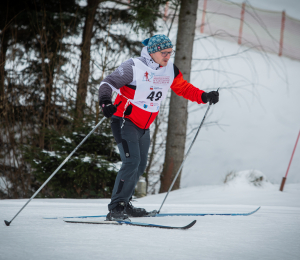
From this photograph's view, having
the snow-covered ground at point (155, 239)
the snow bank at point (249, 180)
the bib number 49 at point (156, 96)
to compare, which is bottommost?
the snow bank at point (249, 180)

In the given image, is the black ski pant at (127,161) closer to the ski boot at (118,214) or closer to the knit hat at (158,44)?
the ski boot at (118,214)

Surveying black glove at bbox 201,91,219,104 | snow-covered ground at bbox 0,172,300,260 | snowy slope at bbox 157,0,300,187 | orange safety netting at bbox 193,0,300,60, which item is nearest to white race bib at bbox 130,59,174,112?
black glove at bbox 201,91,219,104

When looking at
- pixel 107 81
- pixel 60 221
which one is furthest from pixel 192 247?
pixel 107 81

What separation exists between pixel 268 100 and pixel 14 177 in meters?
9.85

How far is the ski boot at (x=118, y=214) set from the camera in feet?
7.99

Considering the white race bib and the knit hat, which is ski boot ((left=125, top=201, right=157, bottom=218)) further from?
the knit hat

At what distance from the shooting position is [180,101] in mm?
5227

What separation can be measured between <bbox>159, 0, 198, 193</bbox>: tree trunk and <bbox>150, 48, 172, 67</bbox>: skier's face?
2.48 metres

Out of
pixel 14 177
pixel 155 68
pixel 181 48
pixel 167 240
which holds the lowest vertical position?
pixel 14 177

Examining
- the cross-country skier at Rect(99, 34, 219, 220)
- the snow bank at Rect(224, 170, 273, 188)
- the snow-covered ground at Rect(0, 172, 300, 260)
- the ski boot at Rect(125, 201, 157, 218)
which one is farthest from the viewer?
→ the snow bank at Rect(224, 170, 273, 188)

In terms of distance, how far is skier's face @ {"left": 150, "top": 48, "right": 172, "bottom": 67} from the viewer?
8.75 ft

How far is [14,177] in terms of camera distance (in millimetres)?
6957

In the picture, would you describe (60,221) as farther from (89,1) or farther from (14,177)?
(89,1)

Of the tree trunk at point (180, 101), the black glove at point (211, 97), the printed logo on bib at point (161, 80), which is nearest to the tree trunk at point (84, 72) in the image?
the tree trunk at point (180, 101)
